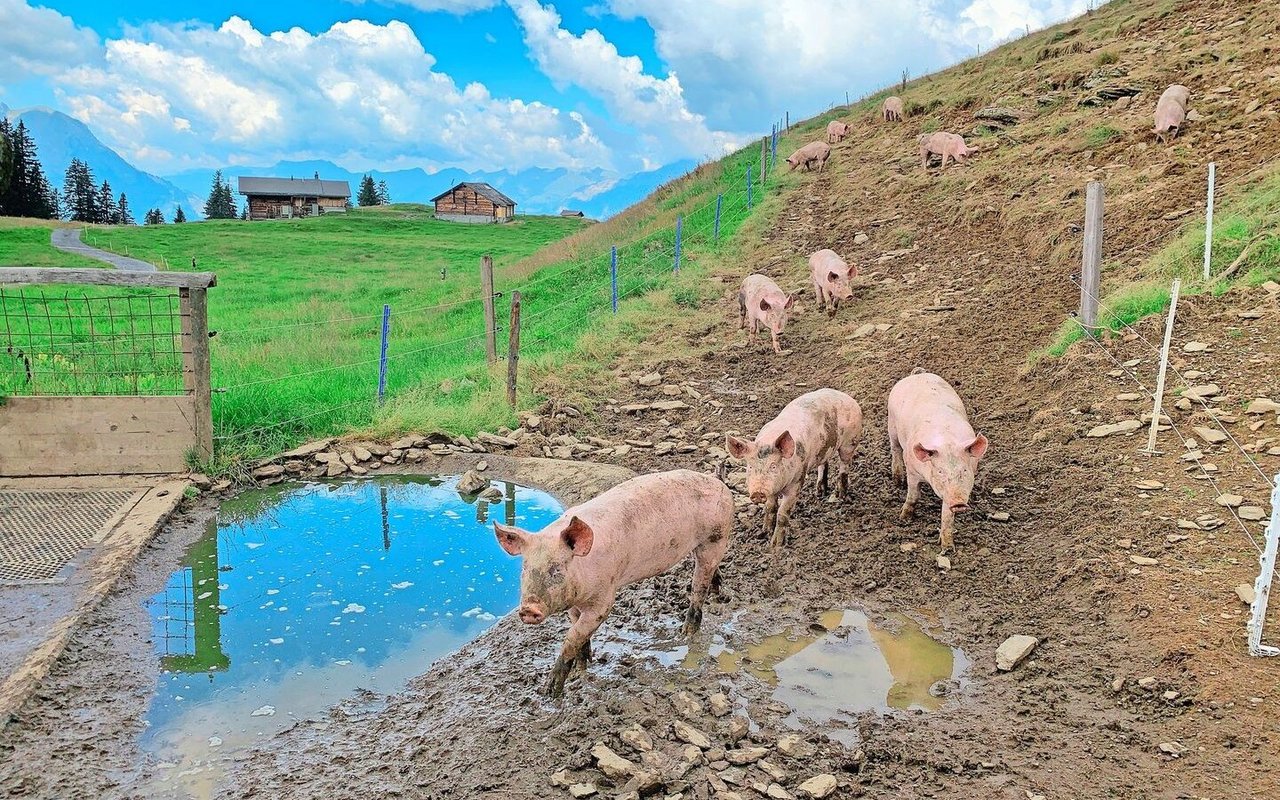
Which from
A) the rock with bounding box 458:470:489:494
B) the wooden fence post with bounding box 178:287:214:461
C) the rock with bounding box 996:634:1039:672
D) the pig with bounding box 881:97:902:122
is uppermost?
the pig with bounding box 881:97:902:122

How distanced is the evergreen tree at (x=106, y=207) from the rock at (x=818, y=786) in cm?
8502

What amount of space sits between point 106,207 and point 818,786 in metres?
88.3

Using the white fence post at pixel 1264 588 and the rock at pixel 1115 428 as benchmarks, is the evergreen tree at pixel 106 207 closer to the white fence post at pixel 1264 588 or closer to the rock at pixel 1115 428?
the rock at pixel 1115 428

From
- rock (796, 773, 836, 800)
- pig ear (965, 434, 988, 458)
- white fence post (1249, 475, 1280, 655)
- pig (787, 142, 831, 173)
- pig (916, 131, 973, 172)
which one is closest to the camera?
rock (796, 773, 836, 800)

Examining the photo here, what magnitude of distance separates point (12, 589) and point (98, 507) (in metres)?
1.80

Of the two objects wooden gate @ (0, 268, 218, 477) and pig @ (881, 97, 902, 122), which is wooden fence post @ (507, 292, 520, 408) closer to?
wooden gate @ (0, 268, 218, 477)

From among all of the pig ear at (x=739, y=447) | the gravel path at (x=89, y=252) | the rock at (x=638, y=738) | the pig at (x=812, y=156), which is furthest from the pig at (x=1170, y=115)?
the gravel path at (x=89, y=252)

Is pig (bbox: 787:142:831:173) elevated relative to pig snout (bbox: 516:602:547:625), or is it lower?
elevated

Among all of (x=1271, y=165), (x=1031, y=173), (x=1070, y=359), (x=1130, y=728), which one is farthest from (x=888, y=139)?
(x=1130, y=728)

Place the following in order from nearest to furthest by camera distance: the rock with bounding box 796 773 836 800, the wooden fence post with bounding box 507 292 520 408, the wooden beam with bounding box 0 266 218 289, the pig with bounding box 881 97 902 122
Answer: the rock with bounding box 796 773 836 800, the wooden beam with bounding box 0 266 218 289, the wooden fence post with bounding box 507 292 520 408, the pig with bounding box 881 97 902 122

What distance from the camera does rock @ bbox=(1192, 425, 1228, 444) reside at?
6410 mm

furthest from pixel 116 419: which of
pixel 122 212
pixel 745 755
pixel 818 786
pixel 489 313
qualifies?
pixel 122 212

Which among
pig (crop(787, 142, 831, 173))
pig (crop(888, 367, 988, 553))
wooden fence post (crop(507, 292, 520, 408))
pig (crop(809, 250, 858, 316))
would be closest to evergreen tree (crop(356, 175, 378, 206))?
pig (crop(787, 142, 831, 173))

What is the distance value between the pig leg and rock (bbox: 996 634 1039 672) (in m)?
2.35
